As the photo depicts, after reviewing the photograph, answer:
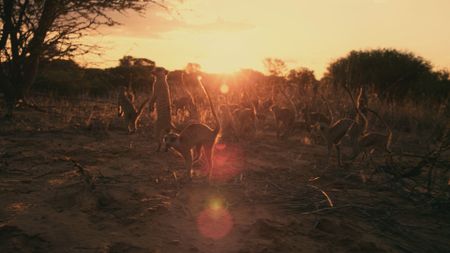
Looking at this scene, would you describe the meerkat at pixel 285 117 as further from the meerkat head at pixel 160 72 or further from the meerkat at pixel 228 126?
the meerkat head at pixel 160 72

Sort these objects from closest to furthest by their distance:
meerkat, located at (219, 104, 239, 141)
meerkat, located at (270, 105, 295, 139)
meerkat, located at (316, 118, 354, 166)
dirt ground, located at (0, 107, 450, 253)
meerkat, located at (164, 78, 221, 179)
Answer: dirt ground, located at (0, 107, 450, 253) → meerkat, located at (164, 78, 221, 179) → meerkat, located at (316, 118, 354, 166) → meerkat, located at (219, 104, 239, 141) → meerkat, located at (270, 105, 295, 139)

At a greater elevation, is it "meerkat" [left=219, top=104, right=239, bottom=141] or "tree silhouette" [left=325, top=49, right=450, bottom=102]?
"tree silhouette" [left=325, top=49, right=450, bottom=102]

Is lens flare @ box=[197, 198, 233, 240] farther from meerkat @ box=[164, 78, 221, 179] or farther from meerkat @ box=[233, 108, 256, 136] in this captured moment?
meerkat @ box=[233, 108, 256, 136]

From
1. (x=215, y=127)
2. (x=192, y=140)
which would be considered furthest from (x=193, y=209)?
(x=215, y=127)

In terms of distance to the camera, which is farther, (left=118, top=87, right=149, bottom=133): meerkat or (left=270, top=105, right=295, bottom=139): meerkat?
(left=270, top=105, right=295, bottom=139): meerkat

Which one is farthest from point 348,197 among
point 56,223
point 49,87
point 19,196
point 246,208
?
point 49,87

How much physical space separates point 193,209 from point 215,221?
36 cm

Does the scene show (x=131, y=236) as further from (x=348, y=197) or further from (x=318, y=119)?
(x=318, y=119)

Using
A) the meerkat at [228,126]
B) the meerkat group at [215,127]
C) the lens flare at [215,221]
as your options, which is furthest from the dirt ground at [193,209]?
the meerkat at [228,126]

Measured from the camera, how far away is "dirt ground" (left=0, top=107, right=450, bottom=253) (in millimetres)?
3020

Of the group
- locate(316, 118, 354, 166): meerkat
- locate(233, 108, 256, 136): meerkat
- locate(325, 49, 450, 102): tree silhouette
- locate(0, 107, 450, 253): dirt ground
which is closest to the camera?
locate(0, 107, 450, 253): dirt ground

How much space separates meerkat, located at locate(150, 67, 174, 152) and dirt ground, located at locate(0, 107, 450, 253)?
0.72 meters

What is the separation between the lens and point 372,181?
5.22 m

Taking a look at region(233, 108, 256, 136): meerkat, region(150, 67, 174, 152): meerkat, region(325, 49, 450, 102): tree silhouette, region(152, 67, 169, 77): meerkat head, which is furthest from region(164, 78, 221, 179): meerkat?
region(325, 49, 450, 102): tree silhouette
